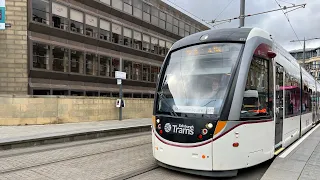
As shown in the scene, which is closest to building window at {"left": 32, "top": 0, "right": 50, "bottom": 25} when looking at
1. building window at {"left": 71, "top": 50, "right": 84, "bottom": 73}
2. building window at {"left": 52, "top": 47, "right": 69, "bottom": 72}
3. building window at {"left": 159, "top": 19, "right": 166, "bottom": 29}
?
building window at {"left": 52, "top": 47, "right": 69, "bottom": 72}

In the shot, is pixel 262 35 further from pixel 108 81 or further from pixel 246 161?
pixel 108 81

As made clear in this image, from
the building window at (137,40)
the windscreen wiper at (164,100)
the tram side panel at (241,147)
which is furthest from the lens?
the building window at (137,40)

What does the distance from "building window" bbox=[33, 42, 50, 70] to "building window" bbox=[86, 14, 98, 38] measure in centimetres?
461

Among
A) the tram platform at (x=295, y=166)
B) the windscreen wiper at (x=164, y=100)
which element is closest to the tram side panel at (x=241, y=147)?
the tram platform at (x=295, y=166)

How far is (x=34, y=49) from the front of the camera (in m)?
20.4

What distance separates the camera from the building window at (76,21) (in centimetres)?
2333

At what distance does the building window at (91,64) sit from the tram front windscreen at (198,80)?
19166 mm

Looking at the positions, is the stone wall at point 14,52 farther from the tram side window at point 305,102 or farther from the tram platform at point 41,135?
the tram side window at point 305,102

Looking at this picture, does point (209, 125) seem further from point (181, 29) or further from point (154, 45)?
point (181, 29)

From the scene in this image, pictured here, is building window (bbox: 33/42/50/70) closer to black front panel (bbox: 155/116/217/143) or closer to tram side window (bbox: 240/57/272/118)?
black front panel (bbox: 155/116/217/143)

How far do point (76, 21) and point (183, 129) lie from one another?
20316 millimetres

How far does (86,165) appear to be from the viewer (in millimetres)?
6984

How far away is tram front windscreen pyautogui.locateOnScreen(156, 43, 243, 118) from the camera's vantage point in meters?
5.82

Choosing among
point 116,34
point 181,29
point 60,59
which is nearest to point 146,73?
point 116,34
